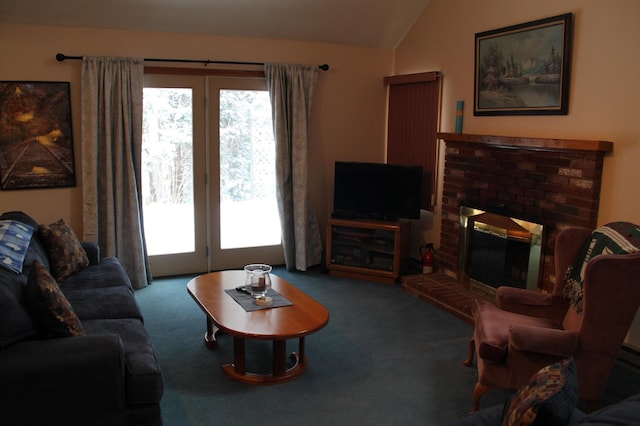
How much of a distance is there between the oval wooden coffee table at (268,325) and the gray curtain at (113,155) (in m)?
1.53

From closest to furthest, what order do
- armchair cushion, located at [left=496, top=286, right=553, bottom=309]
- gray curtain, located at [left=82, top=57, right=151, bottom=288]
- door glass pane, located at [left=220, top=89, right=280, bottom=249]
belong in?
armchair cushion, located at [left=496, top=286, right=553, bottom=309] < gray curtain, located at [left=82, top=57, right=151, bottom=288] < door glass pane, located at [left=220, top=89, right=280, bottom=249]

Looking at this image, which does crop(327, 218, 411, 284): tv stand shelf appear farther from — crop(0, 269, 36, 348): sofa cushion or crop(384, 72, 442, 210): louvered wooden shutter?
crop(0, 269, 36, 348): sofa cushion

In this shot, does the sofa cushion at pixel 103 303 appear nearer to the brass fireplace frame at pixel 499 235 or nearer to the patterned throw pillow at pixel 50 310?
the patterned throw pillow at pixel 50 310

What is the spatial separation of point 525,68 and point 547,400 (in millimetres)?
3029

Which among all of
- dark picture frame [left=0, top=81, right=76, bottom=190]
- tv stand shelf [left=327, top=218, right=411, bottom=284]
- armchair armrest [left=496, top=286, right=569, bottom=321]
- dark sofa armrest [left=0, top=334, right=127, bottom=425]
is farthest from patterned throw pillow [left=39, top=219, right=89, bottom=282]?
armchair armrest [left=496, top=286, right=569, bottom=321]

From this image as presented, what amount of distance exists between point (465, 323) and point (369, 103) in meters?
2.69

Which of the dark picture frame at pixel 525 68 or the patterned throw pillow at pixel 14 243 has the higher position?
the dark picture frame at pixel 525 68

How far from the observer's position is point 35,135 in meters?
4.63

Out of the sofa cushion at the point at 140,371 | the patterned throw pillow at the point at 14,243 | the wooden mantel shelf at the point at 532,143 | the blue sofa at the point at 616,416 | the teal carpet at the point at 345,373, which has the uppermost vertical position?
the wooden mantel shelf at the point at 532,143

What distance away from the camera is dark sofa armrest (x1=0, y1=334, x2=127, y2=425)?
2.30 m

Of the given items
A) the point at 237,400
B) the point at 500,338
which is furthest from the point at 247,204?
the point at 500,338

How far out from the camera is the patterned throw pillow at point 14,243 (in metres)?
3.01

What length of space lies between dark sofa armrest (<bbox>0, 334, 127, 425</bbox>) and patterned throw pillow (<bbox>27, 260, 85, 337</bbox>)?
7 centimetres

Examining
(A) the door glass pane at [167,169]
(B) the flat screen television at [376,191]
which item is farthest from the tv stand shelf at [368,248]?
(A) the door glass pane at [167,169]
